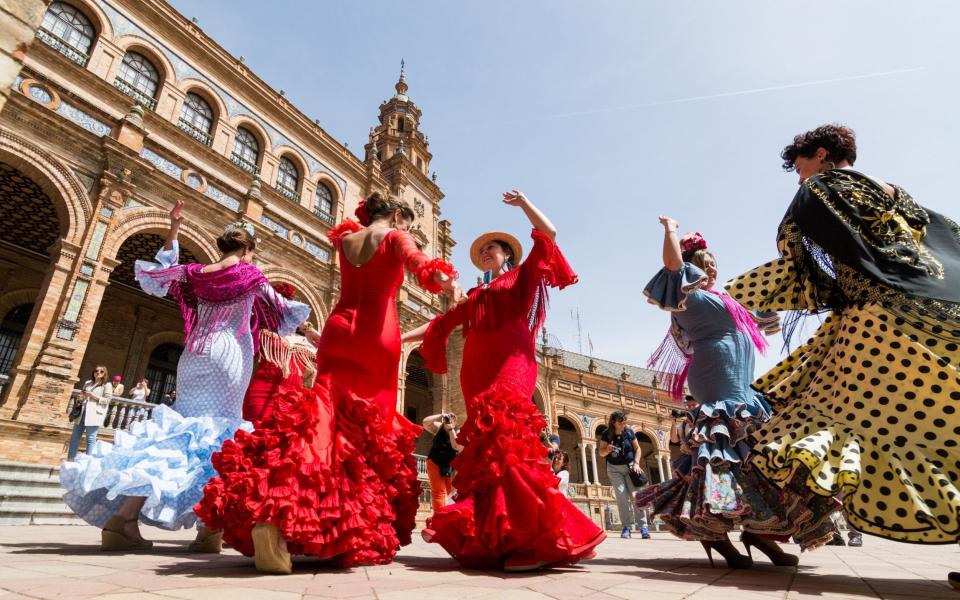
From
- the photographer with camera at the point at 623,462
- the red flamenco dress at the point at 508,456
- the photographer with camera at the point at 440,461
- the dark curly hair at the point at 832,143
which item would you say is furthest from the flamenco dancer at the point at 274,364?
the photographer with camera at the point at 623,462

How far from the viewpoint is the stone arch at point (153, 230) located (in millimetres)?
10031

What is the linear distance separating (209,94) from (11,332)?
8.50 meters

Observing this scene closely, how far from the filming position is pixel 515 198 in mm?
2699

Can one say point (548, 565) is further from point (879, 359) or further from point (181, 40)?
point (181, 40)

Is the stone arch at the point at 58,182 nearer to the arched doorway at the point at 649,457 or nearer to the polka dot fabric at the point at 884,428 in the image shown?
the polka dot fabric at the point at 884,428

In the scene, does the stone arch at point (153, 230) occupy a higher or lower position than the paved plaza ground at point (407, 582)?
higher

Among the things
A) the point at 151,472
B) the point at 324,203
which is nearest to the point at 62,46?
the point at 324,203

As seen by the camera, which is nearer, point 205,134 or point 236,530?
point 236,530

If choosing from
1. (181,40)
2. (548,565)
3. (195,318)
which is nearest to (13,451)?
(195,318)

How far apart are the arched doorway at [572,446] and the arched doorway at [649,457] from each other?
450 centimetres

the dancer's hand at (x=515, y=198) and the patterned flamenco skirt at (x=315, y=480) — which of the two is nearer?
the patterned flamenco skirt at (x=315, y=480)

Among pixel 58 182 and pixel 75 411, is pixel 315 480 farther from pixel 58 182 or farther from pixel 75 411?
pixel 58 182

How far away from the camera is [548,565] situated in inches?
88.8

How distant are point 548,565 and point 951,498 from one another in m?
1.54
